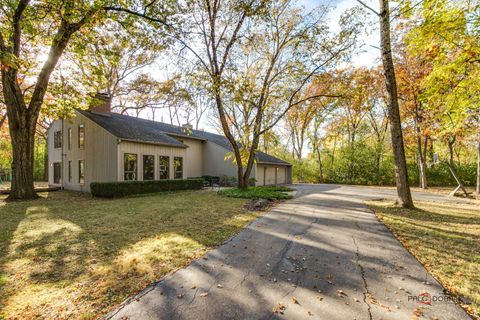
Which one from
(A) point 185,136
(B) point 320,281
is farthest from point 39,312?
(A) point 185,136

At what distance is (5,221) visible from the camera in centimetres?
684

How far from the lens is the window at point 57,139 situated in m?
17.1

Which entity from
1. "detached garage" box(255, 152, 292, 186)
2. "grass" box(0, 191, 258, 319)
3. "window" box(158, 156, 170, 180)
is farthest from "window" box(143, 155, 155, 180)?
"detached garage" box(255, 152, 292, 186)

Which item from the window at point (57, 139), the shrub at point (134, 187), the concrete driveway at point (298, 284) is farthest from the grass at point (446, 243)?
the window at point (57, 139)

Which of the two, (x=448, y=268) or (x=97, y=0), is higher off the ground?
(x=97, y=0)

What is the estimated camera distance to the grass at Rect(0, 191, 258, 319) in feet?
9.12

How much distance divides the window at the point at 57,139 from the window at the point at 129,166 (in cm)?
755

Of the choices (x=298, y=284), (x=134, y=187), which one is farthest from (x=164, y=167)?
(x=298, y=284)

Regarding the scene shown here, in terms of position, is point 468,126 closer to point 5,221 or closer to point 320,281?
point 320,281

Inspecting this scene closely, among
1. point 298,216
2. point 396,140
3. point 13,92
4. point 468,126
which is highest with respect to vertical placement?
point 13,92

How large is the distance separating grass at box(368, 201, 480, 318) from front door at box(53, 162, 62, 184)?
20.2m

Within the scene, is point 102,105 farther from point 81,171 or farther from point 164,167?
point 164,167

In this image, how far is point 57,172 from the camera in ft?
57.1

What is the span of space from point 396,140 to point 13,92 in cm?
1675
